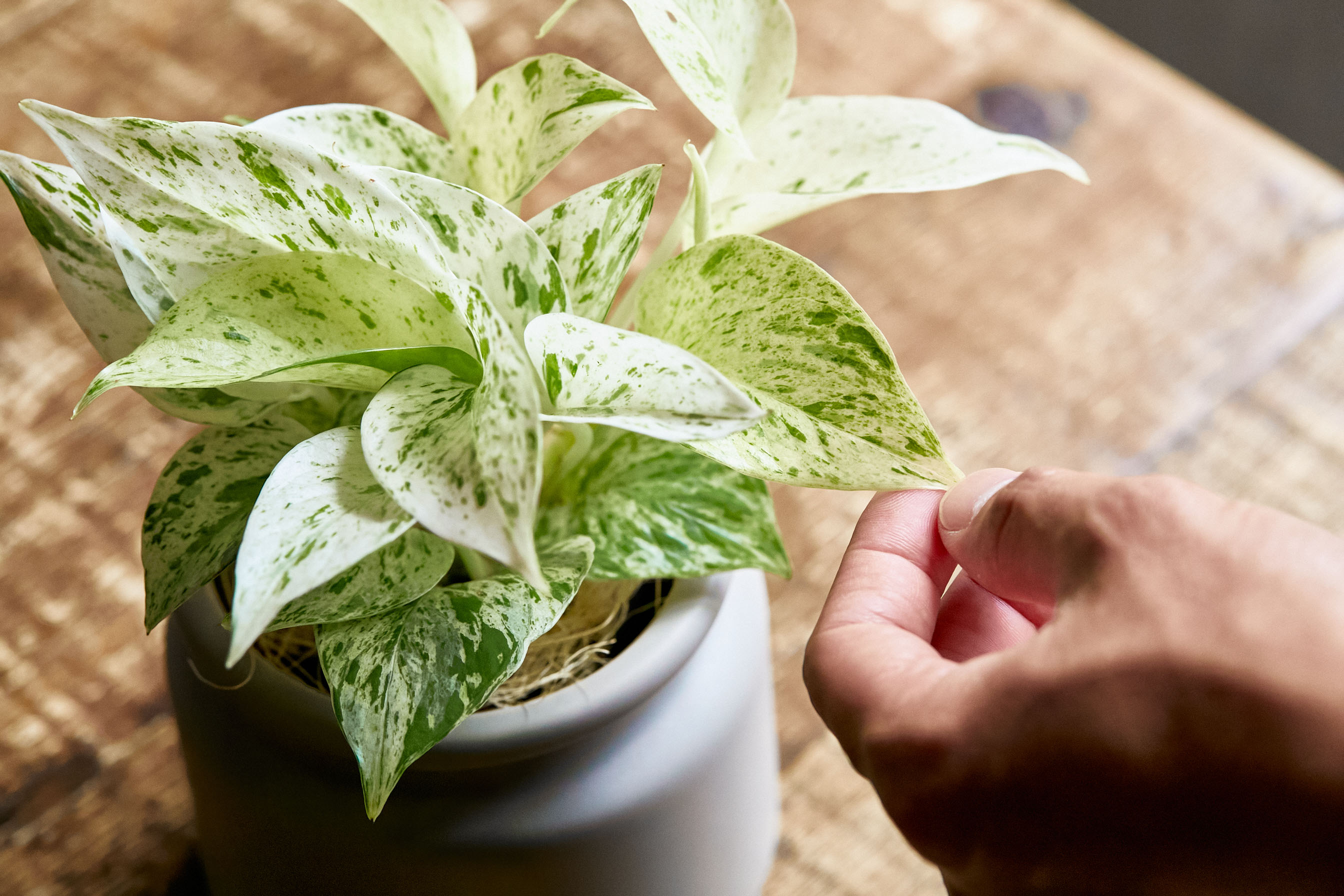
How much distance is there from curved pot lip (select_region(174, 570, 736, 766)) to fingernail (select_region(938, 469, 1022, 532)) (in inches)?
2.1

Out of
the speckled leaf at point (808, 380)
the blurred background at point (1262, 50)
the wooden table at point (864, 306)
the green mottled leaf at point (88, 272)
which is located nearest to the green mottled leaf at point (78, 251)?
the green mottled leaf at point (88, 272)

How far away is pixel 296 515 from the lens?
200 mm

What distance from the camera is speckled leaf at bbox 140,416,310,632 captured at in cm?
24

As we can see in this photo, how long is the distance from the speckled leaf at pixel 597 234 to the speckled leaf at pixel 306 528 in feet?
0.18

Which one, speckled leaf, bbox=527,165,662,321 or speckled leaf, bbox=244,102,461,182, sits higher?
speckled leaf, bbox=244,102,461,182

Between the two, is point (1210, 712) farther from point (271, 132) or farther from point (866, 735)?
point (271, 132)

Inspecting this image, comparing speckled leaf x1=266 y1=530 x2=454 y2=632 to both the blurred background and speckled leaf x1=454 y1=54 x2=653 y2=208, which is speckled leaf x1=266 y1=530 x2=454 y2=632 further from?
the blurred background

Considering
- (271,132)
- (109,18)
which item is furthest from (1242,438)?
(109,18)

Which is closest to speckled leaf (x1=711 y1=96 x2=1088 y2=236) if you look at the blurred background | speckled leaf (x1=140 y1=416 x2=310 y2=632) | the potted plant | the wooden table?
the potted plant

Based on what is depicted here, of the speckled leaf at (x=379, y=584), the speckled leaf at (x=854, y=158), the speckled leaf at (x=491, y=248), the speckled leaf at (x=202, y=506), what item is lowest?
the speckled leaf at (x=379, y=584)

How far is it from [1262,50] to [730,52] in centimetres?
105

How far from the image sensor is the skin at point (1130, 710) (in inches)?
7.5

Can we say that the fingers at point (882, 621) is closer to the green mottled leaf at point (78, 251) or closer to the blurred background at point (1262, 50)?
the green mottled leaf at point (78, 251)

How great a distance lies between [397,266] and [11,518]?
33 centimetres
